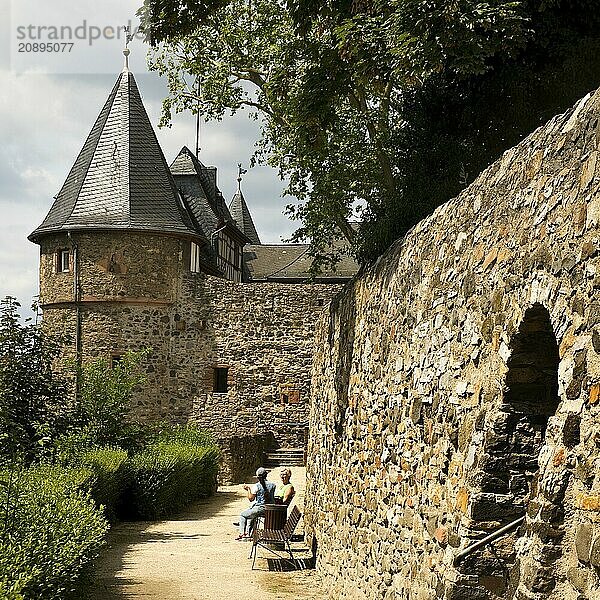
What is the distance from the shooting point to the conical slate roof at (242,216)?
49.7 m

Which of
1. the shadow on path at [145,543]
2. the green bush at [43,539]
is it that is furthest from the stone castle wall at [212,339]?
the green bush at [43,539]

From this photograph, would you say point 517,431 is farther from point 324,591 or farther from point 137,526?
point 137,526

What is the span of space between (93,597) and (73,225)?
18906 millimetres

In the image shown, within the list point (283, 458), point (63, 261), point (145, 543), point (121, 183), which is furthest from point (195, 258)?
point (145, 543)

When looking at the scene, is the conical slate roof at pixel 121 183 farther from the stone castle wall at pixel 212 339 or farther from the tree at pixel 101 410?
the tree at pixel 101 410

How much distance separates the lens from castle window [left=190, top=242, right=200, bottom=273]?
94.6ft

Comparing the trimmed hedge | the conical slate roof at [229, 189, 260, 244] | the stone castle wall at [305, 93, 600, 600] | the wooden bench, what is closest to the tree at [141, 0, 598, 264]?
the stone castle wall at [305, 93, 600, 600]

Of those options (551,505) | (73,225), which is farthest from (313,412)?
(73,225)

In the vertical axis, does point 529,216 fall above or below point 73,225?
below

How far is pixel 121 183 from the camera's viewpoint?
28.4 m

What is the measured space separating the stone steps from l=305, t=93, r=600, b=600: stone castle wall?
18.1 meters

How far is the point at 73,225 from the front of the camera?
90.7 ft

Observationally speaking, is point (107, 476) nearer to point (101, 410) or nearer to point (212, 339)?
point (101, 410)

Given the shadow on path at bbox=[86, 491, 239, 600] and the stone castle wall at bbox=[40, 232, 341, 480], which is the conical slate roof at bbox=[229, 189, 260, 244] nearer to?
the stone castle wall at bbox=[40, 232, 341, 480]
